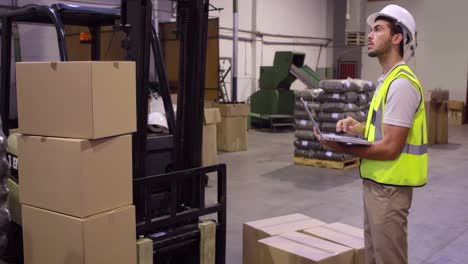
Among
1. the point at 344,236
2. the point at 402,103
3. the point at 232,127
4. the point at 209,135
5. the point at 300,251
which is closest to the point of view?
the point at 402,103

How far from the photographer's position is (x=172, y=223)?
3.19 m

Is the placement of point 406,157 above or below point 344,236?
above

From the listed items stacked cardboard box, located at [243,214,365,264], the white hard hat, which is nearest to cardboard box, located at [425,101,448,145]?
stacked cardboard box, located at [243,214,365,264]

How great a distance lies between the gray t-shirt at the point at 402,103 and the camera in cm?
253

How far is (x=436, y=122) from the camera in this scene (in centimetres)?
1173

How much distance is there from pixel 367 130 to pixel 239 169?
19.3ft

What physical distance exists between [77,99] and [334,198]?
4.80m

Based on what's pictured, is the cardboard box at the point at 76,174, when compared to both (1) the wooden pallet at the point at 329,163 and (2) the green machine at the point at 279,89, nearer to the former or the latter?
(1) the wooden pallet at the point at 329,163

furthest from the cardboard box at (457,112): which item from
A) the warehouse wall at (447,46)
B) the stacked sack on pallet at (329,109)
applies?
the stacked sack on pallet at (329,109)

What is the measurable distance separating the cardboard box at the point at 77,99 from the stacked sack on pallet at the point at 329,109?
21.2 feet

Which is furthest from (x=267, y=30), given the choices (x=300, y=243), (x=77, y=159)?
(x=77, y=159)

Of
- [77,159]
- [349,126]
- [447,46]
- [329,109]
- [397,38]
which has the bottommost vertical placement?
[329,109]

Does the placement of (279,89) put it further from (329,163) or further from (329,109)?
(329,163)

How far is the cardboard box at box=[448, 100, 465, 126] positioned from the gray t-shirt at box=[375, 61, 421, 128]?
15.0 meters
